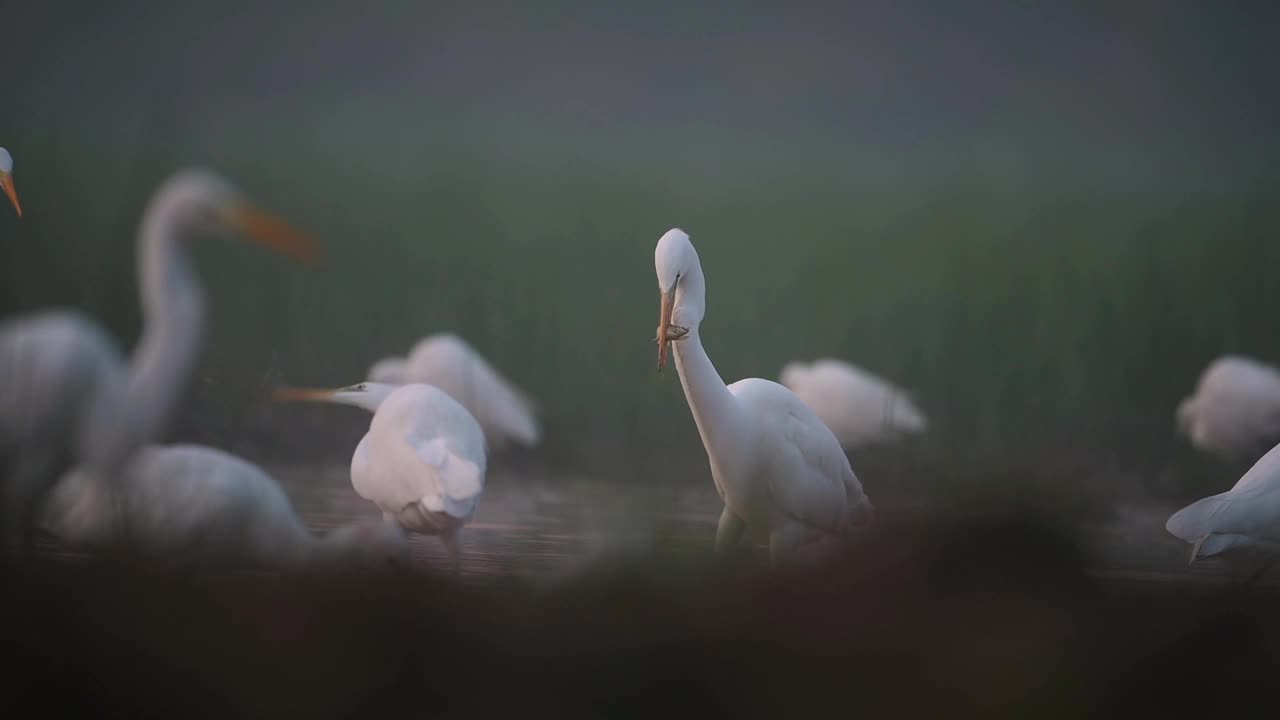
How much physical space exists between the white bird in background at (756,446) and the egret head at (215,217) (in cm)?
95

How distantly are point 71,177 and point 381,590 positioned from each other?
5.46ft

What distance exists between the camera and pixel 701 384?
2.50 meters

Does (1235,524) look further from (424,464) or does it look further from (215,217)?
(215,217)

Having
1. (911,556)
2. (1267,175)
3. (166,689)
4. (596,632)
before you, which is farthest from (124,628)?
(1267,175)

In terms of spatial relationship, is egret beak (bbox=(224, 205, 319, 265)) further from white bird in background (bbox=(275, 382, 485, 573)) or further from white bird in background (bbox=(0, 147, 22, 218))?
white bird in background (bbox=(0, 147, 22, 218))

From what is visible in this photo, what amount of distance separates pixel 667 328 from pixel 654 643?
107 cm

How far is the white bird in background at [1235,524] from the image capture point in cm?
256

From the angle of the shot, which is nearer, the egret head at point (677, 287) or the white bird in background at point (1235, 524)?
the egret head at point (677, 287)

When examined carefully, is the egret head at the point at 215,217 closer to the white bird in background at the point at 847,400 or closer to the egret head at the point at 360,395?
the egret head at the point at 360,395

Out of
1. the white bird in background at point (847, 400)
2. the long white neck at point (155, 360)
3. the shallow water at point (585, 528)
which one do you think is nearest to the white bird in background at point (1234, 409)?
the shallow water at point (585, 528)

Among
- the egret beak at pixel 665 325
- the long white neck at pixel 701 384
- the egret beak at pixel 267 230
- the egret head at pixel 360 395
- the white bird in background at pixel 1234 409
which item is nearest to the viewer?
the egret beak at pixel 267 230

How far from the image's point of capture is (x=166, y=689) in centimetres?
136

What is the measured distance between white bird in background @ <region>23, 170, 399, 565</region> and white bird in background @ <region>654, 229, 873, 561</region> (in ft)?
3.24

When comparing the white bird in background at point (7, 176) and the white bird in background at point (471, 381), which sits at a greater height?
the white bird in background at point (7, 176)
